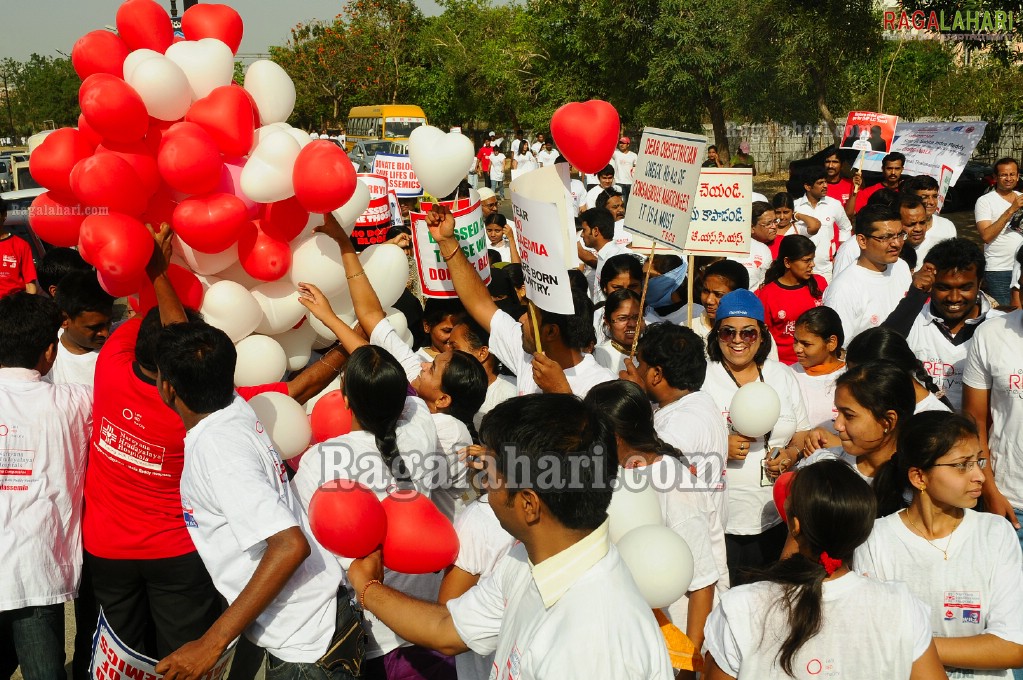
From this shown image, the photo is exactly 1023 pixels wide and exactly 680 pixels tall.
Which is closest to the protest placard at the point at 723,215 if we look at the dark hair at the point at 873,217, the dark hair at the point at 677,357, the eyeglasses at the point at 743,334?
the dark hair at the point at 873,217

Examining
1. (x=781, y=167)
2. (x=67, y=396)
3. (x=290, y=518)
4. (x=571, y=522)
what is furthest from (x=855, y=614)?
(x=781, y=167)

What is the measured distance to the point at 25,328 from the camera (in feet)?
11.6

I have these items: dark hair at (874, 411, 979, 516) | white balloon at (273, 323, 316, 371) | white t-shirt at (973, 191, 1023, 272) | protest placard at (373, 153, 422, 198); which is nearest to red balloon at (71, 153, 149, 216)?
white balloon at (273, 323, 316, 371)

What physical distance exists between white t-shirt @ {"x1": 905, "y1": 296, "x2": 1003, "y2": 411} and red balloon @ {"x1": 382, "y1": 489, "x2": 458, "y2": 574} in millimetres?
3053

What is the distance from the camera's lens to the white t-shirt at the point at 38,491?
3.41 metres

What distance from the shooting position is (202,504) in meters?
2.78

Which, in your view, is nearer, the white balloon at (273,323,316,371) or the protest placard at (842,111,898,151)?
the white balloon at (273,323,316,371)

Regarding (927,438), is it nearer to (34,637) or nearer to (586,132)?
(586,132)

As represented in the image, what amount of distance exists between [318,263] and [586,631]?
8.04 ft

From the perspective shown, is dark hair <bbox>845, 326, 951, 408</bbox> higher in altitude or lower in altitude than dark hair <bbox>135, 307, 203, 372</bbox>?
lower

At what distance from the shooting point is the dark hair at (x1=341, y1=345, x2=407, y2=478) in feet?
9.98

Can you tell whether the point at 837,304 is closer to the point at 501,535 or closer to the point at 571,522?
the point at 501,535

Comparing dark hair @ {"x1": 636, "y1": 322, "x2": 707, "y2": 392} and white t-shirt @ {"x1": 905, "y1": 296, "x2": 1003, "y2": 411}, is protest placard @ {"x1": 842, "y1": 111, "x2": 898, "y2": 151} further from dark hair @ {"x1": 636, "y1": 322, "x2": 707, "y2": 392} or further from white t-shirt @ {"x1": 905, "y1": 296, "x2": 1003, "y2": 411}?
dark hair @ {"x1": 636, "y1": 322, "x2": 707, "y2": 392}

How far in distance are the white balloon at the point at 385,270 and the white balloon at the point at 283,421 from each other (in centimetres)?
89
